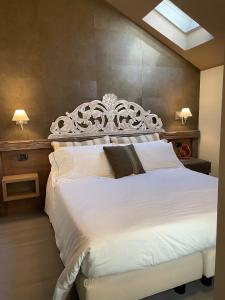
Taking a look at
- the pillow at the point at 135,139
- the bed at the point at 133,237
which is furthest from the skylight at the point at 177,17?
the bed at the point at 133,237

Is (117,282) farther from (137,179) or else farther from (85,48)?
(85,48)

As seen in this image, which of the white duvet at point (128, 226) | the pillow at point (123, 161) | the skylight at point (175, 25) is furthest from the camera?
the skylight at point (175, 25)

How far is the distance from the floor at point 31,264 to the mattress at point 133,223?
10.2 inches

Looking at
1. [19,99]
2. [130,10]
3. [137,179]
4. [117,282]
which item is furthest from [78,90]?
[117,282]

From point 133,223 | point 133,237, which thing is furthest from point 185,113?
point 133,237

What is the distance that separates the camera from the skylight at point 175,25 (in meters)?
3.04

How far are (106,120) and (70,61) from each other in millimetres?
926

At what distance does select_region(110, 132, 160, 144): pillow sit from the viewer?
3.12 m

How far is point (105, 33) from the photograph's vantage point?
312 centimetres

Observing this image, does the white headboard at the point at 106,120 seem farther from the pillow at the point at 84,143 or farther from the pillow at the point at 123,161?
the pillow at the point at 123,161

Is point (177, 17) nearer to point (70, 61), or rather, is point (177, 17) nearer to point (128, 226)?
point (70, 61)

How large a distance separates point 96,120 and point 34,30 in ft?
4.48

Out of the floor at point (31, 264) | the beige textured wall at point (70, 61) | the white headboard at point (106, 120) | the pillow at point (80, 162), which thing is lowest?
the floor at point (31, 264)

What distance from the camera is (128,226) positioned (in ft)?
4.67
